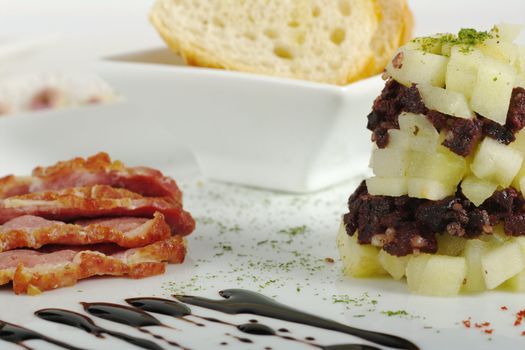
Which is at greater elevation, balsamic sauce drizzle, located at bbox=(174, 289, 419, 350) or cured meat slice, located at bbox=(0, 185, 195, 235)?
cured meat slice, located at bbox=(0, 185, 195, 235)

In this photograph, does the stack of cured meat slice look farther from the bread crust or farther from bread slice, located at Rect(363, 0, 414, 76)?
bread slice, located at Rect(363, 0, 414, 76)

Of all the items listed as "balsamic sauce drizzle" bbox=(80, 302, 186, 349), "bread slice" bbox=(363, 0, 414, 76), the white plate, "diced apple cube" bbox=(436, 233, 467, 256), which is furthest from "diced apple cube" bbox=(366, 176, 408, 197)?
"bread slice" bbox=(363, 0, 414, 76)

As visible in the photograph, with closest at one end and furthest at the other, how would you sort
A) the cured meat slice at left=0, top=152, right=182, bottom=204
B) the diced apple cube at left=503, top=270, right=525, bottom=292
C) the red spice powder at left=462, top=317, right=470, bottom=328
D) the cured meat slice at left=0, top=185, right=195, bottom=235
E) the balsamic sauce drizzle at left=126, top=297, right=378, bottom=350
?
the balsamic sauce drizzle at left=126, top=297, right=378, bottom=350, the red spice powder at left=462, top=317, right=470, bottom=328, the diced apple cube at left=503, top=270, right=525, bottom=292, the cured meat slice at left=0, top=185, right=195, bottom=235, the cured meat slice at left=0, top=152, right=182, bottom=204

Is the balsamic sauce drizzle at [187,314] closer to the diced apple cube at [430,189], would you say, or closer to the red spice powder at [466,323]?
the red spice powder at [466,323]

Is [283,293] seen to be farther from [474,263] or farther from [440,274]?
[474,263]

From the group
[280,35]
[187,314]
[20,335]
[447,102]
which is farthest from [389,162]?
[280,35]

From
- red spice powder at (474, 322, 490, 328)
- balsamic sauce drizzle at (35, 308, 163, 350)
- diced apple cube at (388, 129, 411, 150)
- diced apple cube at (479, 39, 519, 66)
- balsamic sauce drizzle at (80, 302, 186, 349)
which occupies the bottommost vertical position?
balsamic sauce drizzle at (35, 308, 163, 350)

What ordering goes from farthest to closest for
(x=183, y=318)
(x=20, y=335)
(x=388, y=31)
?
1. (x=388, y=31)
2. (x=183, y=318)
3. (x=20, y=335)
